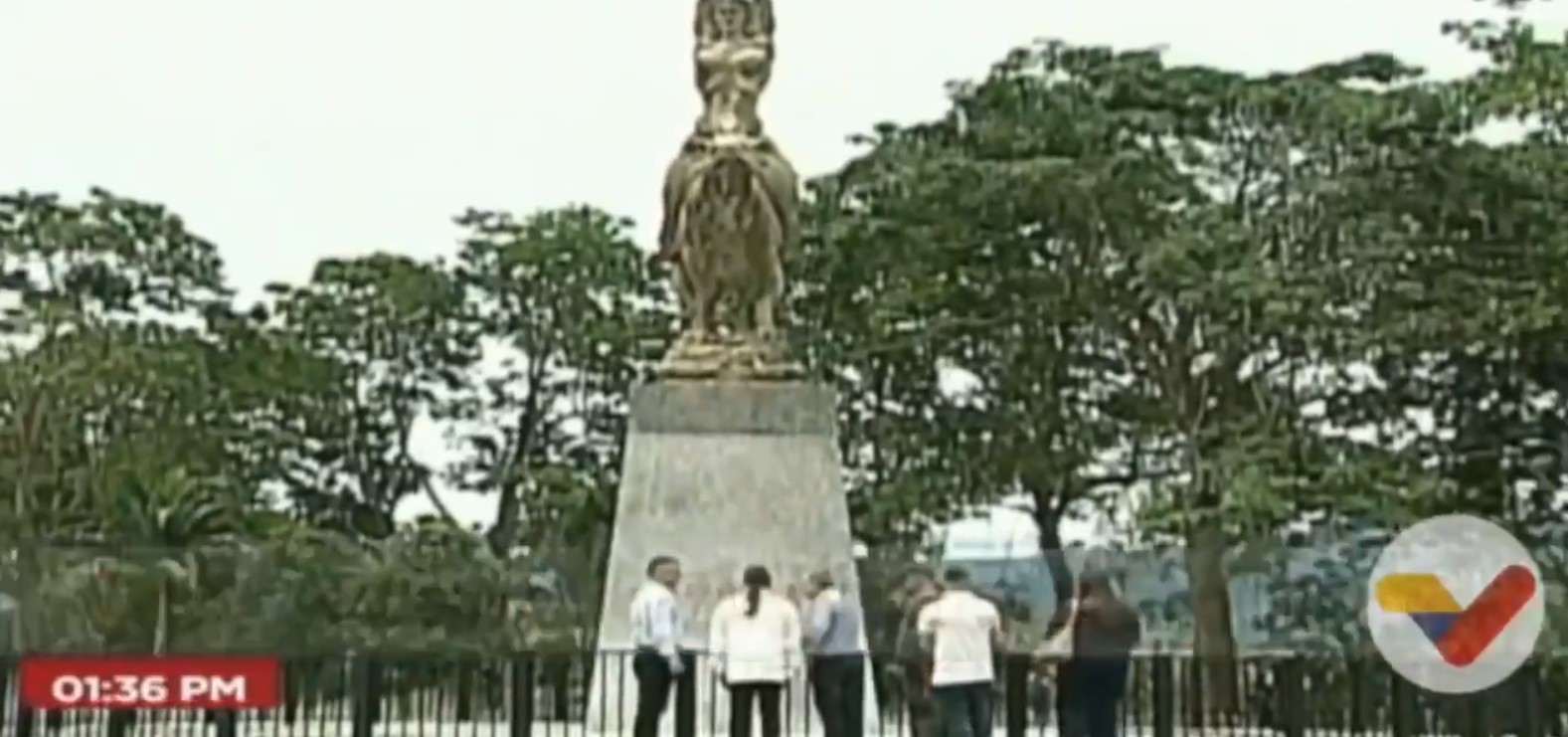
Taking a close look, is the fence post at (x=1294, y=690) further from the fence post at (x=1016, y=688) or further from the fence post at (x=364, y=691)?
the fence post at (x=364, y=691)

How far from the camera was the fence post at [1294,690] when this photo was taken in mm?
13445

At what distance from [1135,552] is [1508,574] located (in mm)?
4094

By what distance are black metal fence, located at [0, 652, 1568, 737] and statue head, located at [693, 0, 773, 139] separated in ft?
12.7

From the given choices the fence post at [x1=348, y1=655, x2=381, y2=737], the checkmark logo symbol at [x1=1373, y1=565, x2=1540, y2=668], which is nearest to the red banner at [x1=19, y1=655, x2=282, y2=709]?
the fence post at [x1=348, y1=655, x2=381, y2=737]

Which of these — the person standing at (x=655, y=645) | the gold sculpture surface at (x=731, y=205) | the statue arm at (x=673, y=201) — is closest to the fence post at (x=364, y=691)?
the person standing at (x=655, y=645)

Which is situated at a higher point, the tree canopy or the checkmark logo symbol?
the tree canopy

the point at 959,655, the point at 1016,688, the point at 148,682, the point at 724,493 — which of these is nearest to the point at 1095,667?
the point at 959,655

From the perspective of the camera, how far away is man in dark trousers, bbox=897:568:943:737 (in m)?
13.6

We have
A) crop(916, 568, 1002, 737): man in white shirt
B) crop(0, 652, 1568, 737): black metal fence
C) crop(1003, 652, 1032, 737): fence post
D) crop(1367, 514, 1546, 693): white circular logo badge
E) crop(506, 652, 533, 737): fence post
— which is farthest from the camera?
crop(506, 652, 533, 737): fence post

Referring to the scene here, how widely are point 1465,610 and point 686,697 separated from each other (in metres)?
4.28

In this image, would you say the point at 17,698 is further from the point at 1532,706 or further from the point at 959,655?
the point at 1532,706

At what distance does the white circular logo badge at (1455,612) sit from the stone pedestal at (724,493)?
3444 millimetres

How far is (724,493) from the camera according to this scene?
1614cm

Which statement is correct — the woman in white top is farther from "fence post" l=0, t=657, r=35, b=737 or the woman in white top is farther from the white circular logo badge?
"fence post" l=0, t=657, r=35, b=737
